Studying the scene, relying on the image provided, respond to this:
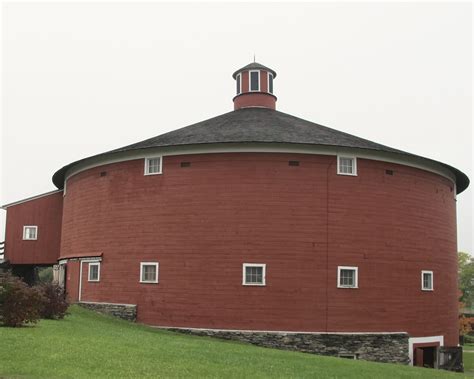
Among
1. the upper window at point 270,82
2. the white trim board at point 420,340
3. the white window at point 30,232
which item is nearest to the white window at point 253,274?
the white trim board at point 420,340

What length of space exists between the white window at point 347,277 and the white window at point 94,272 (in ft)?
29.9

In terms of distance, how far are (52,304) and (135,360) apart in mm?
7441

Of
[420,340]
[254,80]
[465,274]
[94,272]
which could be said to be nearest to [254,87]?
[254,80]

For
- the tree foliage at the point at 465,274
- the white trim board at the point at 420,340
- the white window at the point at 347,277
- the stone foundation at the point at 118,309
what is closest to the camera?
the white window at the point at 347,277

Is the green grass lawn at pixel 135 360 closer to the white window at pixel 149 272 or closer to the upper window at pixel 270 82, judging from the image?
the white window at pixel 149 272

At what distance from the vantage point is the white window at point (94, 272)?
23.1 metres

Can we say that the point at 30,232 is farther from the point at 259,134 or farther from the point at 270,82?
the point at 259,134

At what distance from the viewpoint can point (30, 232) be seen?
29188mm

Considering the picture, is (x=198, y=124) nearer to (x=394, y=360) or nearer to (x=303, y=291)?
(x=303, y=291)

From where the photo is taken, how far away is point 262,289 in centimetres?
2017

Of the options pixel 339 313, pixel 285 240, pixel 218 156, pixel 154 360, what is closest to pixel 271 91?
Result: pixel 218 156

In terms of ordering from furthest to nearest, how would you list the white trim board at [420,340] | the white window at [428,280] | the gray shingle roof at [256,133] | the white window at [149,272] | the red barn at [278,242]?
the white window at [428,280] → the white window at [149,272] → the gray shingle roof at [256,133] → the white trim board at [420,340] → the red barn at [278,242]

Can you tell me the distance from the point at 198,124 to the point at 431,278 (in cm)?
1123

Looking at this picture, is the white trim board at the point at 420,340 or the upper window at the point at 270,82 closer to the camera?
the white trim board at the point at 420,340
